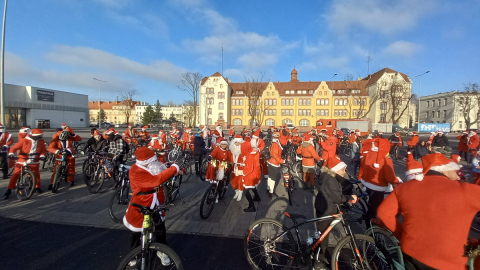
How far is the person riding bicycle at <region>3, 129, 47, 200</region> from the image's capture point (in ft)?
20.4

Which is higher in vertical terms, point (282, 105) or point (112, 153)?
point (282, 105)

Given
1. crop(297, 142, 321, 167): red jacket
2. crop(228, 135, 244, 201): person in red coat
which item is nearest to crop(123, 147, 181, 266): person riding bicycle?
crop(228, 135, 244, 201): person in red coat

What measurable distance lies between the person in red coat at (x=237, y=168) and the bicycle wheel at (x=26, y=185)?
5137 mm

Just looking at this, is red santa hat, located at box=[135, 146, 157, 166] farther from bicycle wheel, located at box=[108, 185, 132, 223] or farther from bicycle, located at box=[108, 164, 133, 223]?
bicycle wheel, located at box=[108, 185, 132, 223]

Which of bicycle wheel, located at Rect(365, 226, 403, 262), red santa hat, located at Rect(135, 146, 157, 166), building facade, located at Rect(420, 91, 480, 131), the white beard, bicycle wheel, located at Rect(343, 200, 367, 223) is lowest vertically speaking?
bicycle wheel, located at Rect(343, 200, 367, 223)

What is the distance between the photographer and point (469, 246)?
1.97m

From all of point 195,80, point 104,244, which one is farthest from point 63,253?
point 195,80

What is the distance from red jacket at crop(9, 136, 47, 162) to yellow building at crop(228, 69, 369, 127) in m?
52.5

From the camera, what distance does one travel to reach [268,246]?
10.7 ft

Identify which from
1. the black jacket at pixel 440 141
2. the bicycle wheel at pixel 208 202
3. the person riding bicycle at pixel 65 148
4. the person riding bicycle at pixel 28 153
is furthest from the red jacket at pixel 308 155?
the black jacket at pixel 440 141

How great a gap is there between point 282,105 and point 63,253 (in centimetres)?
6071

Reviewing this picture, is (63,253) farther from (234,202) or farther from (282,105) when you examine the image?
(282,105)

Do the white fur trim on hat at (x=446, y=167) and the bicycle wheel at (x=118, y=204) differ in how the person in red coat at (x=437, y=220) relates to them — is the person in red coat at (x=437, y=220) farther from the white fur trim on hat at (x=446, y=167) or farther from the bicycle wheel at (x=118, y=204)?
the bicycle wheel at (x=118, y=204)

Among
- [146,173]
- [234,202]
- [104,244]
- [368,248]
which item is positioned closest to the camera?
[368,248]
